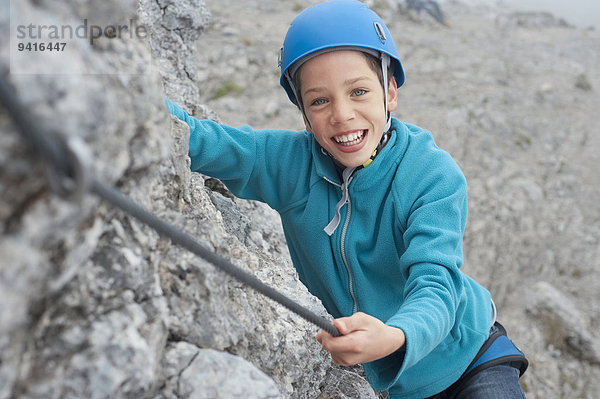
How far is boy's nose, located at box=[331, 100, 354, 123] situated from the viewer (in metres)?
2.27

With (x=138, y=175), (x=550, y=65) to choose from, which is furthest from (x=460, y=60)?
(x=138, y=175)

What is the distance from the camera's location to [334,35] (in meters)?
2.23

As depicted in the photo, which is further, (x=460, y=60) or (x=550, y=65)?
(x=550, y=65)

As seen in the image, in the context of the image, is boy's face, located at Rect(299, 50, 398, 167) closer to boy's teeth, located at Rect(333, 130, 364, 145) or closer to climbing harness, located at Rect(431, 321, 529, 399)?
boy's teeth, located at Rect(333, 130, 364, 145)

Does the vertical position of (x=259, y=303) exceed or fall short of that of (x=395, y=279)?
it exceeds it

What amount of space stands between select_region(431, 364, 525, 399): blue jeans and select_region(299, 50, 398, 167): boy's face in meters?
1.55

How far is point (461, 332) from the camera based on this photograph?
271 centimetres

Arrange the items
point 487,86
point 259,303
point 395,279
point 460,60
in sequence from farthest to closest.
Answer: point 460,60, point 487,86, point 395,279, point 259,303

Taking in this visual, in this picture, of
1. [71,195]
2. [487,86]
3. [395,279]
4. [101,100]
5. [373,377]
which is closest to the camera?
[71,195]

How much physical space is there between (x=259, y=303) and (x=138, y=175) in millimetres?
934

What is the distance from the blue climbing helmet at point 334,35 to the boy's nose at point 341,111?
0.89ft

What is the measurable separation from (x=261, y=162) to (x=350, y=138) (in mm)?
610

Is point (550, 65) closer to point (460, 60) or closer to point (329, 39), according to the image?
point (460, 60)

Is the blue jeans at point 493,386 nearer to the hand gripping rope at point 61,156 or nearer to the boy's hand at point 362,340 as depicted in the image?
the boy's hand at point 362,340
